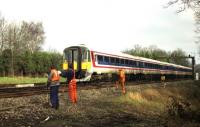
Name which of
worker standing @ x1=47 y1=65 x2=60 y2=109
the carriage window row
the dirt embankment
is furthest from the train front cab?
worker standing @ x1=47 y1=65 x2=60 y2=109

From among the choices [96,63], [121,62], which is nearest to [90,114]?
[96,63]

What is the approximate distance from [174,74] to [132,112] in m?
53.6

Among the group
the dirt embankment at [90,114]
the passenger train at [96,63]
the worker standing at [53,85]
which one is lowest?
the dirt embankment at [90,114]

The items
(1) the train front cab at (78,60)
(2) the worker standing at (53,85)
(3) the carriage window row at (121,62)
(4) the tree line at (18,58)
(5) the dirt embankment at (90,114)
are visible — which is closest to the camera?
(5) the dirt embankment at (90,114)

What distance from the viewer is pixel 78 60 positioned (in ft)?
96.4

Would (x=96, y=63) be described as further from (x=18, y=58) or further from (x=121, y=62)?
(x=18, y=58)

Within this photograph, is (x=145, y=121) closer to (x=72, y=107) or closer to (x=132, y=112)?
(x=132, y=112)

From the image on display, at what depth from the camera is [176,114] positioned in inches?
563

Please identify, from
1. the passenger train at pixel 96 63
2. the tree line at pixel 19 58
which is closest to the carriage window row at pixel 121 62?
the passenger train at pixel 96 63

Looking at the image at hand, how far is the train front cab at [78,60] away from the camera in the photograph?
29047 millimetres

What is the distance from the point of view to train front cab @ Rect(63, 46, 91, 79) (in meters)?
29.0

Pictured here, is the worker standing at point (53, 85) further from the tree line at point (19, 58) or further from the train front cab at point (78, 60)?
the tree line at point (19, 58)

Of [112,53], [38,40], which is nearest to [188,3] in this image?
[112,53]

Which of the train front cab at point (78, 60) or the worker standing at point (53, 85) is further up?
the train front cab at point (78, 60)
